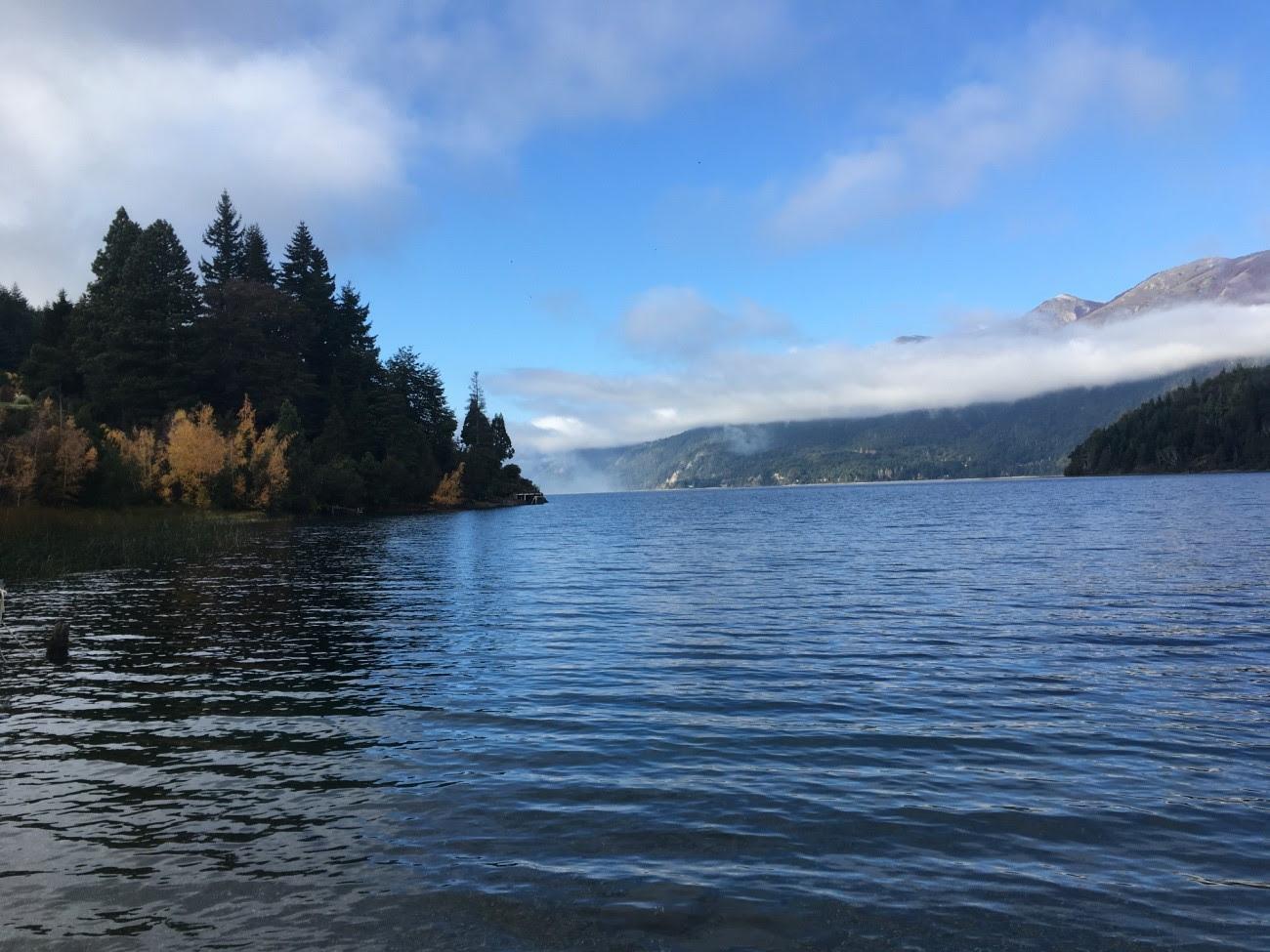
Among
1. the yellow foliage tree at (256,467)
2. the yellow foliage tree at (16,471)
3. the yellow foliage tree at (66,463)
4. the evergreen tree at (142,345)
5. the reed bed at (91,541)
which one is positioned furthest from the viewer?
the evergreen tree at (142,345)

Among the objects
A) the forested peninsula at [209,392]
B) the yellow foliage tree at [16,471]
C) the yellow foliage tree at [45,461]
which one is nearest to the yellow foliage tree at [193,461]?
the forested peninsula at [209,392]

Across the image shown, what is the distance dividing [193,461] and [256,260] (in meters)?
60.0

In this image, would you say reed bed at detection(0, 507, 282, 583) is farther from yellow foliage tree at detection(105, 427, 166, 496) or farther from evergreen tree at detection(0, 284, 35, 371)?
evergreen tree at detection(0, 284, 35, 371)

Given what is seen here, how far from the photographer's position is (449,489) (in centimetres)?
15788

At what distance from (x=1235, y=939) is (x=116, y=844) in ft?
41.6

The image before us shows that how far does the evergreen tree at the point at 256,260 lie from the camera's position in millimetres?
133125

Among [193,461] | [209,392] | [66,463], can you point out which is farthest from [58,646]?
[209,392]

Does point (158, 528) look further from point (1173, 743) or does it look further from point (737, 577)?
point (1173, 743)

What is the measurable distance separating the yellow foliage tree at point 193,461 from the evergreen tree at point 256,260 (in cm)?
5003

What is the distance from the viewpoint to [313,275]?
143 metres

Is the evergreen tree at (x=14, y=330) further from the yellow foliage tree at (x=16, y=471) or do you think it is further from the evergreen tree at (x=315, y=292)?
the yellow foliage tree at (x=16, y=471)

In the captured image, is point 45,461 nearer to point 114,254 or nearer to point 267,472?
point 267,472

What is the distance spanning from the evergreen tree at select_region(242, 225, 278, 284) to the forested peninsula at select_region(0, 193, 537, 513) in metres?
0.38

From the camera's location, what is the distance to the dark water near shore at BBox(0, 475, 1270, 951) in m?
8.31
